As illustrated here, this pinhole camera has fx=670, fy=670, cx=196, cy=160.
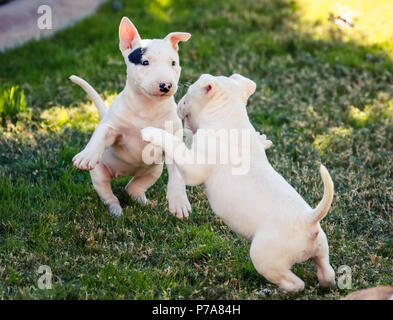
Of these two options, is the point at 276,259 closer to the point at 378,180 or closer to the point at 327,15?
the point at 378,180

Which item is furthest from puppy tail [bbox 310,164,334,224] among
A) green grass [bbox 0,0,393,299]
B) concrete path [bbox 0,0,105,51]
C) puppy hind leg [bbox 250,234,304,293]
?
concrete path [bbox 0,0,105,51]

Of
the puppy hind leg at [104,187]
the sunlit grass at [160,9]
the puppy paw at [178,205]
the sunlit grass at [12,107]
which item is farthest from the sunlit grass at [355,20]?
the puppy paw at [178,205]

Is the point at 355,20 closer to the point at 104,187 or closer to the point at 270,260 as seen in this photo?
the point at 104,187

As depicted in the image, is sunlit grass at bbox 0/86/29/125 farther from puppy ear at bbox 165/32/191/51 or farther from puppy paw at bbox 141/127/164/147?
puppy paw at bbox 141/127/164/147

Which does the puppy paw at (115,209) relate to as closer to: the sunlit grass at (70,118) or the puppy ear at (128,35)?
the puppy ear at (128,35)

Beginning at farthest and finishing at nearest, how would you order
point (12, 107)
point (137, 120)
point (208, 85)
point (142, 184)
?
1. point (12, 107)
2. point (142, 184)
3. point (137, 120)
4. point (208, 85)

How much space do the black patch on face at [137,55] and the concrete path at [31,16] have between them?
446cm

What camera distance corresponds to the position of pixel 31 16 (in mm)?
9086

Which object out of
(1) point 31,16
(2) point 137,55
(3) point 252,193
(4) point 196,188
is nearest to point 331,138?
(4) point 196,188

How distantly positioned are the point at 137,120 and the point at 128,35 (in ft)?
1.85

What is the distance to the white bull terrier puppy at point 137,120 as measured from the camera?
13.7ft
